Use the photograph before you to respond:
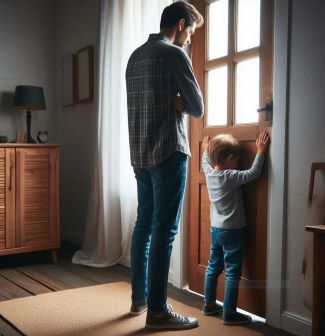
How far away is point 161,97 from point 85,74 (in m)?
2.08

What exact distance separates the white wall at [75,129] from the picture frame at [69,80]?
56 millimetres

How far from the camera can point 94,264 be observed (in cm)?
326

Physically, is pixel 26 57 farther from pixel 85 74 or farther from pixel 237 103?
pixel 237 103

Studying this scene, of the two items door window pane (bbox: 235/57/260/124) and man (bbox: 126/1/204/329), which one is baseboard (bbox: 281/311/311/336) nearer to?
man (bbox: 126/1/204/329)

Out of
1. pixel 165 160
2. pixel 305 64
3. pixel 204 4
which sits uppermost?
pixel 204 4

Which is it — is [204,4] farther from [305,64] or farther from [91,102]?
[91,102]

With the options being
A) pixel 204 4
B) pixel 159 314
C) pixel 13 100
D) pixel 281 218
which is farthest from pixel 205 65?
pixel 13 100

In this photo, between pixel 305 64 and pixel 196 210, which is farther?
pixel 196 210

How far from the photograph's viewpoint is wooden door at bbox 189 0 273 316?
2211mm

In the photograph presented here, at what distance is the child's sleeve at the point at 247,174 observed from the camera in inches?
84.6

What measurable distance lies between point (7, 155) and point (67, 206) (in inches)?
45.2

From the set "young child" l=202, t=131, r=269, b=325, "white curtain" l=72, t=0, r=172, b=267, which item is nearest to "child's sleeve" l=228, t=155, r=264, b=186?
"young child" l=202, t=131, r=269, b=325

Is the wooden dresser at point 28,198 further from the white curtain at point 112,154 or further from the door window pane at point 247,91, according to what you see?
the door window pane at point 247,91

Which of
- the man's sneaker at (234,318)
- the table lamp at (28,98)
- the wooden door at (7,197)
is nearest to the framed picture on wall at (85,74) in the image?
the table lamp at (28,98)
